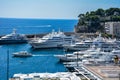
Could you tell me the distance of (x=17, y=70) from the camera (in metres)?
31.8

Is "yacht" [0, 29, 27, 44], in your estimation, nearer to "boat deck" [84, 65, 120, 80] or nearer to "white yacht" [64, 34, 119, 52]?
"white yacht" [64, 34, 119, 52]

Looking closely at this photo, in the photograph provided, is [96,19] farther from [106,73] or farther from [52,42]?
[106,73]

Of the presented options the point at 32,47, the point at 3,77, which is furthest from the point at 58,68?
the point at 32,47

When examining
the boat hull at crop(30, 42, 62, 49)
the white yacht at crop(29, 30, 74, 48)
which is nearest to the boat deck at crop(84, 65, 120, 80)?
the boat hull at crop(30, 42, 62, 49)

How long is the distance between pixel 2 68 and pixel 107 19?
32.8 m

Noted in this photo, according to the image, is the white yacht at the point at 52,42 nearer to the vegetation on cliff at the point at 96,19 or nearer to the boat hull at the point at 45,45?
the boat hull at the point at 45,45

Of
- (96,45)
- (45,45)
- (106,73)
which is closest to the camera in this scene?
(106,73)

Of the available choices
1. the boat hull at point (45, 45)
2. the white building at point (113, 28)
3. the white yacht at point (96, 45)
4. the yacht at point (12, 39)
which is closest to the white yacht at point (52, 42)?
the boat hull at point (45, 45)

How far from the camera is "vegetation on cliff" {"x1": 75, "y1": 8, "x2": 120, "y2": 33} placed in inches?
2408

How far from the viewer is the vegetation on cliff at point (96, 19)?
6116 centimetres

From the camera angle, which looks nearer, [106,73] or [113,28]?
[106,73]

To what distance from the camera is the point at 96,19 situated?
200 feet

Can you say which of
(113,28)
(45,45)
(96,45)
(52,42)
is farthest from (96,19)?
(96,45)

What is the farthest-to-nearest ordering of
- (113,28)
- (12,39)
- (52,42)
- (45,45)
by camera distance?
(113,28)
(12,39)
(52,42)
(45,45)
